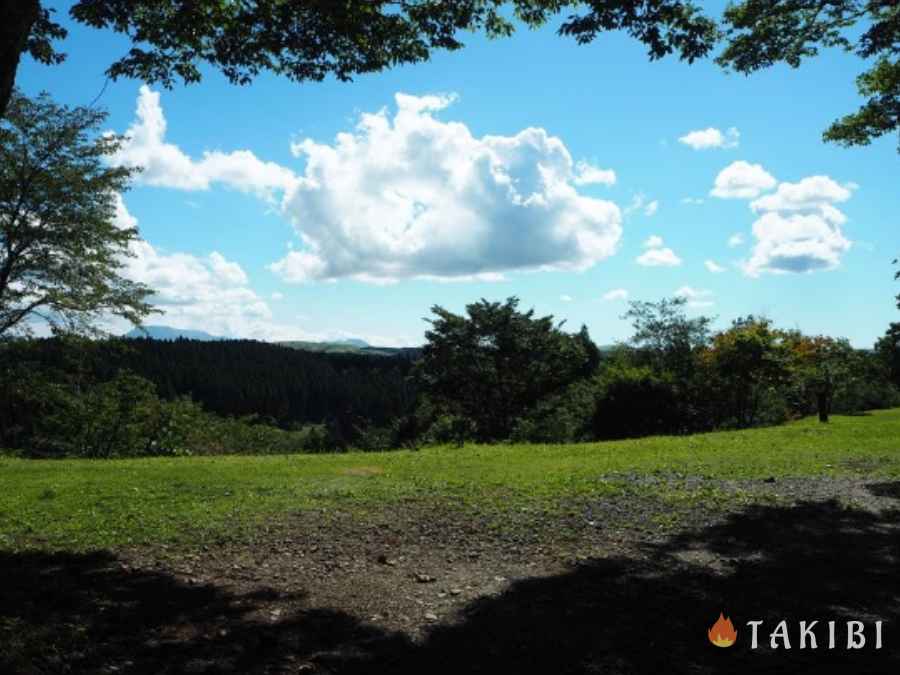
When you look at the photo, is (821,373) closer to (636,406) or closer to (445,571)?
(636,406)

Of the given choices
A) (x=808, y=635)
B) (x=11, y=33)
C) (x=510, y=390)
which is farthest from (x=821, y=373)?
(x=11, y=33)

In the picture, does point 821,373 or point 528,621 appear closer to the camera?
point 528,621

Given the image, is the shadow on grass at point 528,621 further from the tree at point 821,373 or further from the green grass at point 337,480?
the tree at point 821,373

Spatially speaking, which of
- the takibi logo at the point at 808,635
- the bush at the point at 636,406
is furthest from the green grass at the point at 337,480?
the bush at the point at 636,406

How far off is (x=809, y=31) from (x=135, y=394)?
28.8 meters

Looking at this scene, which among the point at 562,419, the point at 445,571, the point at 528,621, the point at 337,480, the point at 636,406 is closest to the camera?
the point at 528,621

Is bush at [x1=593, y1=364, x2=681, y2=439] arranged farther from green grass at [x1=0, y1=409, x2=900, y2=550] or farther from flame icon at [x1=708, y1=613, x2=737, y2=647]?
flame icon at [x1=708, y1=613, x2=737, y2=647]

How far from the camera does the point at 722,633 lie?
5.02 m

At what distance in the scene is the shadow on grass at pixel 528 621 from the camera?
4.47m

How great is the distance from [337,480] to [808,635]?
910 cm

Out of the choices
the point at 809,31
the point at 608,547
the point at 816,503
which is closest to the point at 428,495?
the point at 608,547

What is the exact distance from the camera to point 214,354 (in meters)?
121

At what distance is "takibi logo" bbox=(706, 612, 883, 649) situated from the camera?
15.9 feet

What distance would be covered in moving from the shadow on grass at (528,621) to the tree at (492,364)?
89.9 ft
